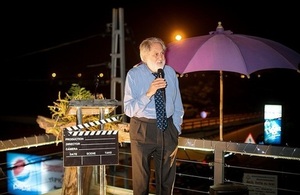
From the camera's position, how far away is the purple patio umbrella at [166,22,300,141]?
4254 mm

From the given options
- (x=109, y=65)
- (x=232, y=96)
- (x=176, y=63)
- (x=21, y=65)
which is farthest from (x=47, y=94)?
(x=176, y=63)

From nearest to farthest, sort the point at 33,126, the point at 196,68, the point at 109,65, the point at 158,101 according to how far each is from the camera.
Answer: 1. the point at 158,101
2. the point at 196,68
3. the point at 109,65
4. the point at 33,126

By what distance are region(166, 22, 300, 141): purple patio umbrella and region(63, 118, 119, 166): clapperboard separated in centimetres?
143

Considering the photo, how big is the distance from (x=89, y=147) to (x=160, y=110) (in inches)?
31.9

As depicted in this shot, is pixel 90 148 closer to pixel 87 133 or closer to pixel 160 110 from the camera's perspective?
pixel 87 133

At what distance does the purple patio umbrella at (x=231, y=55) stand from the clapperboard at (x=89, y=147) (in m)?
1.43

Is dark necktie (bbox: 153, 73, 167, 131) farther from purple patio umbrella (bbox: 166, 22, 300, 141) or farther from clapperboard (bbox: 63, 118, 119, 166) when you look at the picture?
purple patio umbrella (bbox: 166, 22, 300, 141)

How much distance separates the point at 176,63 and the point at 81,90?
4.08 feet

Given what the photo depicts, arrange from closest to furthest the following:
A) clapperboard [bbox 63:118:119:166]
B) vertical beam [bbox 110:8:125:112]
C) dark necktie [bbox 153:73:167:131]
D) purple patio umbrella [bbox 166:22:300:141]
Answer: dark necktie [bbox 153:73:167:131] < clapperboard [bbox 63:118:119:166] < purple patio umbrella [bbox 166:22:300:141] < vertical beam [bbox 110:8:125:112]

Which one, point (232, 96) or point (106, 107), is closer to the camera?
point (106, 107)

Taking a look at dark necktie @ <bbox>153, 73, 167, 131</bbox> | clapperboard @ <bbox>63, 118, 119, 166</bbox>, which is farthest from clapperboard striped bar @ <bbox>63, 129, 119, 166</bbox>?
dark necktie @ <bbox>153, 73, 167, 131</bbox>

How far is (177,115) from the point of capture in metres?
3.31

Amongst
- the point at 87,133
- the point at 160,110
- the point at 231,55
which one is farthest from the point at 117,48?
the point at 160,110

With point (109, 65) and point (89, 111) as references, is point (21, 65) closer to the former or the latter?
point (109, 65)
